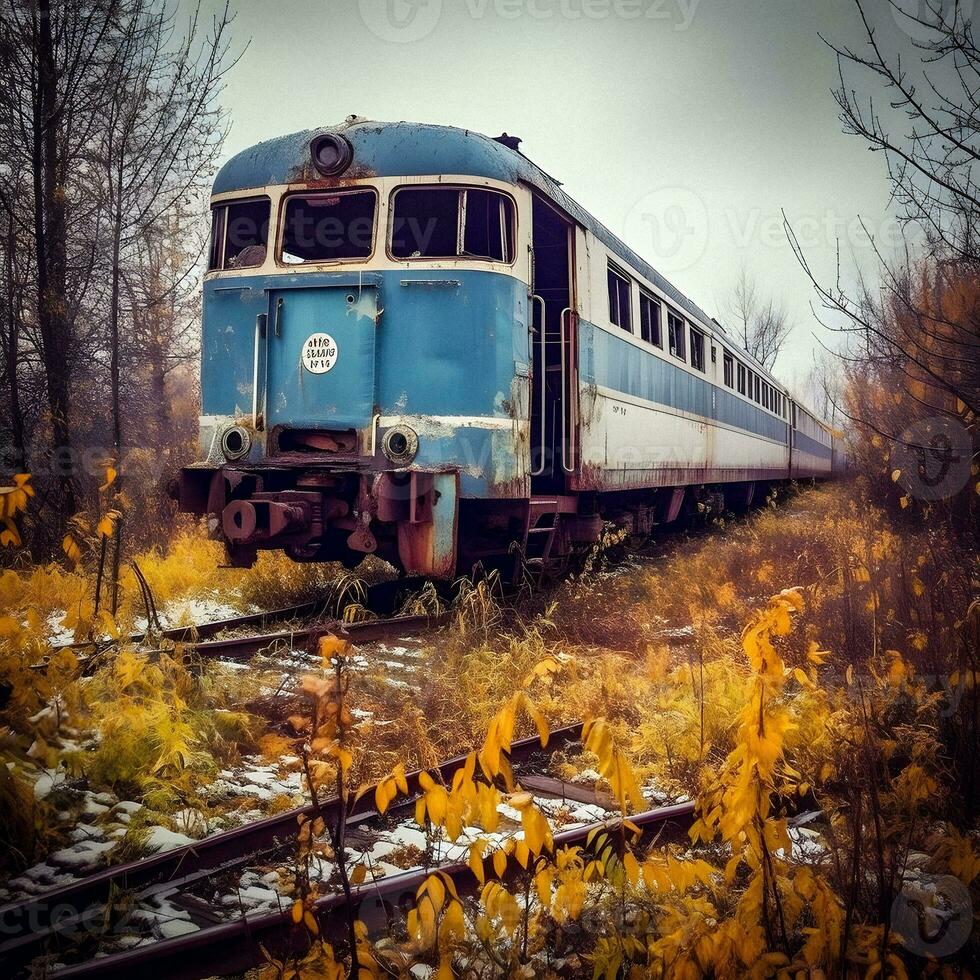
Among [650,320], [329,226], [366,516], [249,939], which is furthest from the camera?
[650,320]

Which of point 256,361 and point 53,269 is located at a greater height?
point 53,269

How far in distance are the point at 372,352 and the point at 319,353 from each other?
448 millimetres

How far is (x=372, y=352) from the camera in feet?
17.7

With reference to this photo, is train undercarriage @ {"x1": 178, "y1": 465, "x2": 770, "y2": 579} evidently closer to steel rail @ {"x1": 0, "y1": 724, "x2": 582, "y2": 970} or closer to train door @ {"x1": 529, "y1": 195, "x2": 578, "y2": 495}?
train door @ {"x1": 529, "y1": 195, "x2": 578, "y2": 495}

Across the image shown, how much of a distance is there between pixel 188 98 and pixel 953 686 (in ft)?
33.1

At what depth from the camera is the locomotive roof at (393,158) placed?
5.33 m

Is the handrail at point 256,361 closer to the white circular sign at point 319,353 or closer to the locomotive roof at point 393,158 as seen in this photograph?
the white circular sign at point 319,353

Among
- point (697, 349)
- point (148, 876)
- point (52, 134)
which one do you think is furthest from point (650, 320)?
point (148, 876)

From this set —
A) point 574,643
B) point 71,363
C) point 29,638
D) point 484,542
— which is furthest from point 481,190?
point 71,363

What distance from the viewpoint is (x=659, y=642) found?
5434 mm

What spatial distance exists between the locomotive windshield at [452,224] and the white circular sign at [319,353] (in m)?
0.83

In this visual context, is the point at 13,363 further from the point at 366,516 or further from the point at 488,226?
the point at 488,226

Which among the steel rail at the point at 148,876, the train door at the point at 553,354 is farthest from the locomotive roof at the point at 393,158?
the steel rail at the point at 148,876

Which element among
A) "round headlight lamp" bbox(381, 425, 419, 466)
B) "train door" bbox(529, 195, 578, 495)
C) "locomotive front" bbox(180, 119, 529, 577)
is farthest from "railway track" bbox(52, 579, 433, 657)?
"train door" bbox(529, 195, 578, 495)
